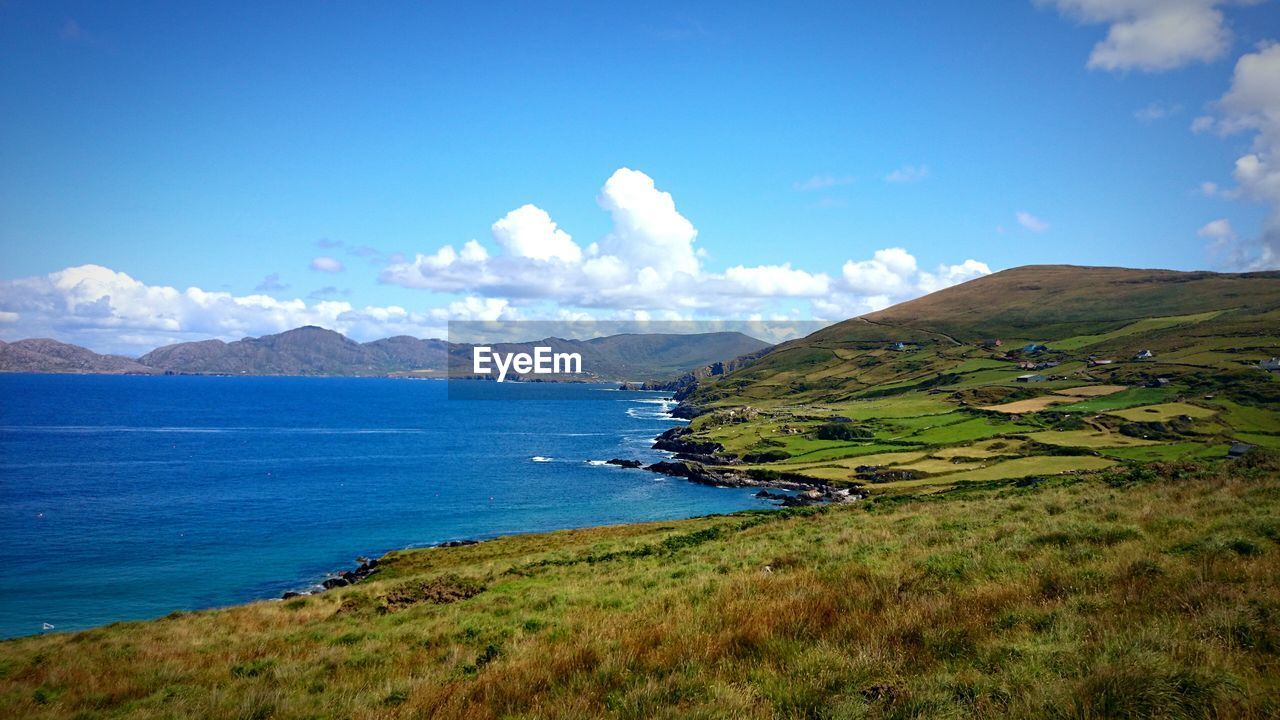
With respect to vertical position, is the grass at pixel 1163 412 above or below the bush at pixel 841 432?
above

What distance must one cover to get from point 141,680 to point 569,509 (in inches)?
2649

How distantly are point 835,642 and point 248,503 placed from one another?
88494mm

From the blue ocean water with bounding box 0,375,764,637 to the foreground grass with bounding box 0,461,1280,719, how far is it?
33229 mm

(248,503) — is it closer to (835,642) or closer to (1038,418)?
(835,642)

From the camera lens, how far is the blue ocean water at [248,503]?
163 feet

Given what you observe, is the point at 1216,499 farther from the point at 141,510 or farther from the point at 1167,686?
the point at 141,510

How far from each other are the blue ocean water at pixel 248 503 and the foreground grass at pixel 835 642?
109ft

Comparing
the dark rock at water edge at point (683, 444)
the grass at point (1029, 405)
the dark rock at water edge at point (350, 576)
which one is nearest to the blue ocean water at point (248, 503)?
the dark rock at water edge at point (350, 576)

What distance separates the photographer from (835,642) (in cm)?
910

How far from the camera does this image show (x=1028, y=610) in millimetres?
9555

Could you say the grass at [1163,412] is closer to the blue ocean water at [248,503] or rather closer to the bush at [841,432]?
the bush at [841,432]

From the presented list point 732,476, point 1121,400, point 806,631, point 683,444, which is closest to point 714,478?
point 732,476

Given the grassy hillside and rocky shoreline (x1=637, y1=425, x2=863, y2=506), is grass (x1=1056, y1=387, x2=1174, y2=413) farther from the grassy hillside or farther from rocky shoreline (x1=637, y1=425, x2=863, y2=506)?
rocky shoreline (x1=637, y1=425, x2=863, y2=506)

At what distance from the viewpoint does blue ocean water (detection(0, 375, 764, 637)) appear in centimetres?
4966
